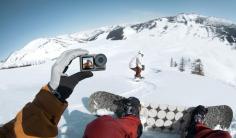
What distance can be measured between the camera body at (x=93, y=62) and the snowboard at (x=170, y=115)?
Answer: 411 centimetres

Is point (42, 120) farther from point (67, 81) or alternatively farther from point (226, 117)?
point (226, 117)

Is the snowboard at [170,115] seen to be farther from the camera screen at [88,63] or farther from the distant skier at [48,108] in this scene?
the distant skier at [48,108]

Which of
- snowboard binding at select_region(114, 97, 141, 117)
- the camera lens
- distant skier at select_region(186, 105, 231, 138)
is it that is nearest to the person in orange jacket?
the camera lens

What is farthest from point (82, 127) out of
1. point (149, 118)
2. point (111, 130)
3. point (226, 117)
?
point (226, 117)

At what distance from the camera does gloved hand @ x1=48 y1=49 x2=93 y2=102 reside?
1.88 metres

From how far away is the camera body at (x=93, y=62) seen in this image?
8.28 feet

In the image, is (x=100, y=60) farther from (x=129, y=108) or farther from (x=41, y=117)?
(x=129, y=108)

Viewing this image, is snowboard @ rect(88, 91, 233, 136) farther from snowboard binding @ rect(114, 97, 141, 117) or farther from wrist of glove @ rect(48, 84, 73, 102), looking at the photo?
wrist of glove @ rect(48, 84, 73, 102)

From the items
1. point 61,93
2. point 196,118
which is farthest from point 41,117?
point 196,118

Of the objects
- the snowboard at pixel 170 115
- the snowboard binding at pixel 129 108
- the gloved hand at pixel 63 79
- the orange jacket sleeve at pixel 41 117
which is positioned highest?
the gloved hand at pixel 63 79

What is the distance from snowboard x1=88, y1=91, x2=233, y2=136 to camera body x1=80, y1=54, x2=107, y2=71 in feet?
13.5

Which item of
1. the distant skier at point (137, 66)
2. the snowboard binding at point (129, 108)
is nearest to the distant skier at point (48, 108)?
the snowboard binding at point (129, 108)

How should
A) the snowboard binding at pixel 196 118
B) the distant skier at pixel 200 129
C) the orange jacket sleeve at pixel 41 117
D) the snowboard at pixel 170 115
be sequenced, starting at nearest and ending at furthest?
the orange jacket sleeve at pixel 41 117, the distant skier at pixel 200 129, the snowboard binding at pixel 196 118, the snowboard at pixel 170 115

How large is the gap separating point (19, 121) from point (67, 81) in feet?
1.12
